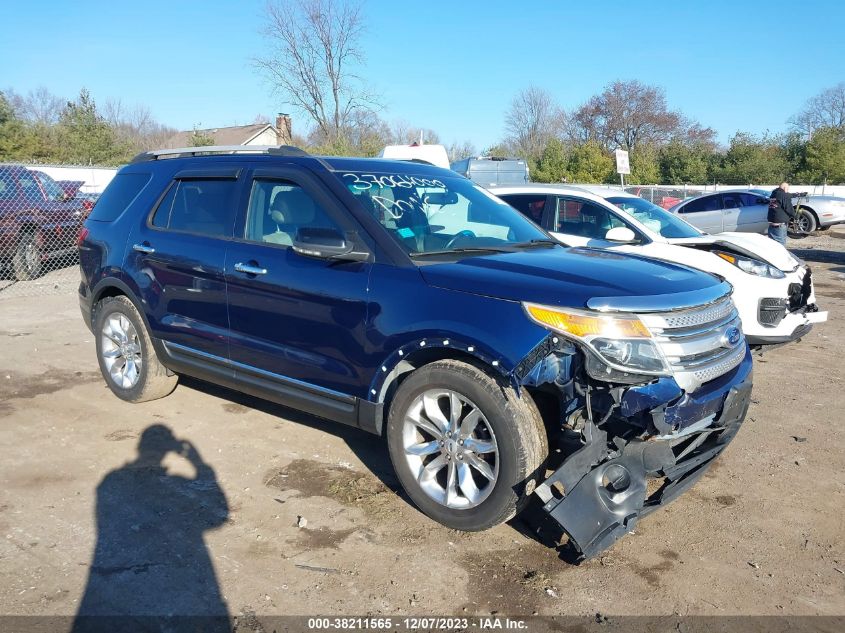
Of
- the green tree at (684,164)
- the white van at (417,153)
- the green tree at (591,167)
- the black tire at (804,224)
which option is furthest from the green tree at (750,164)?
the white van at (417,153)

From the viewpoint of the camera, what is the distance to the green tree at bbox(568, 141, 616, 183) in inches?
1508

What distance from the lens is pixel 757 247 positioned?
7.23 m

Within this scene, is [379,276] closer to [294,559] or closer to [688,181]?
[294,559]

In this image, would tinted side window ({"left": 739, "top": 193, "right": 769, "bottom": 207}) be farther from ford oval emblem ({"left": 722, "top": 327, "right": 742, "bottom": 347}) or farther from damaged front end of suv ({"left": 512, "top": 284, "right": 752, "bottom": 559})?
damaged front end of suv ({"left": 512, "top": 284, "right": 752, "bottom": 559})

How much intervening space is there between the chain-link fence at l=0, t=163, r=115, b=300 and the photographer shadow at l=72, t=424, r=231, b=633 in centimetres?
840

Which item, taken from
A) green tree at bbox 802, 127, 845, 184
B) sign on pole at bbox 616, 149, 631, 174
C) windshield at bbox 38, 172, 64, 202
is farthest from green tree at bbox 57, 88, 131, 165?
green tree at bbox 802, 127, 845, 184

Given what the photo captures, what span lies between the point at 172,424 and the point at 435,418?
2.53m

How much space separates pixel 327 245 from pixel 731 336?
2255mm

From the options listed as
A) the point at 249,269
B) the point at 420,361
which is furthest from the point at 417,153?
the point at 420,361

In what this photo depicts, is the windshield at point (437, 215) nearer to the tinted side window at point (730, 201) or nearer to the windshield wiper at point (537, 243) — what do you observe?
the windshield wiper at point (537, 243)

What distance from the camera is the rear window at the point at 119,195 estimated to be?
5.42 m

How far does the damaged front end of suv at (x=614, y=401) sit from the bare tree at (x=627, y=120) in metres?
54.0

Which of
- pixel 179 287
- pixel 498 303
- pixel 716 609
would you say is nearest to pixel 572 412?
pixel 498 303

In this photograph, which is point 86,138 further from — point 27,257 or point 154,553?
point 154,553
